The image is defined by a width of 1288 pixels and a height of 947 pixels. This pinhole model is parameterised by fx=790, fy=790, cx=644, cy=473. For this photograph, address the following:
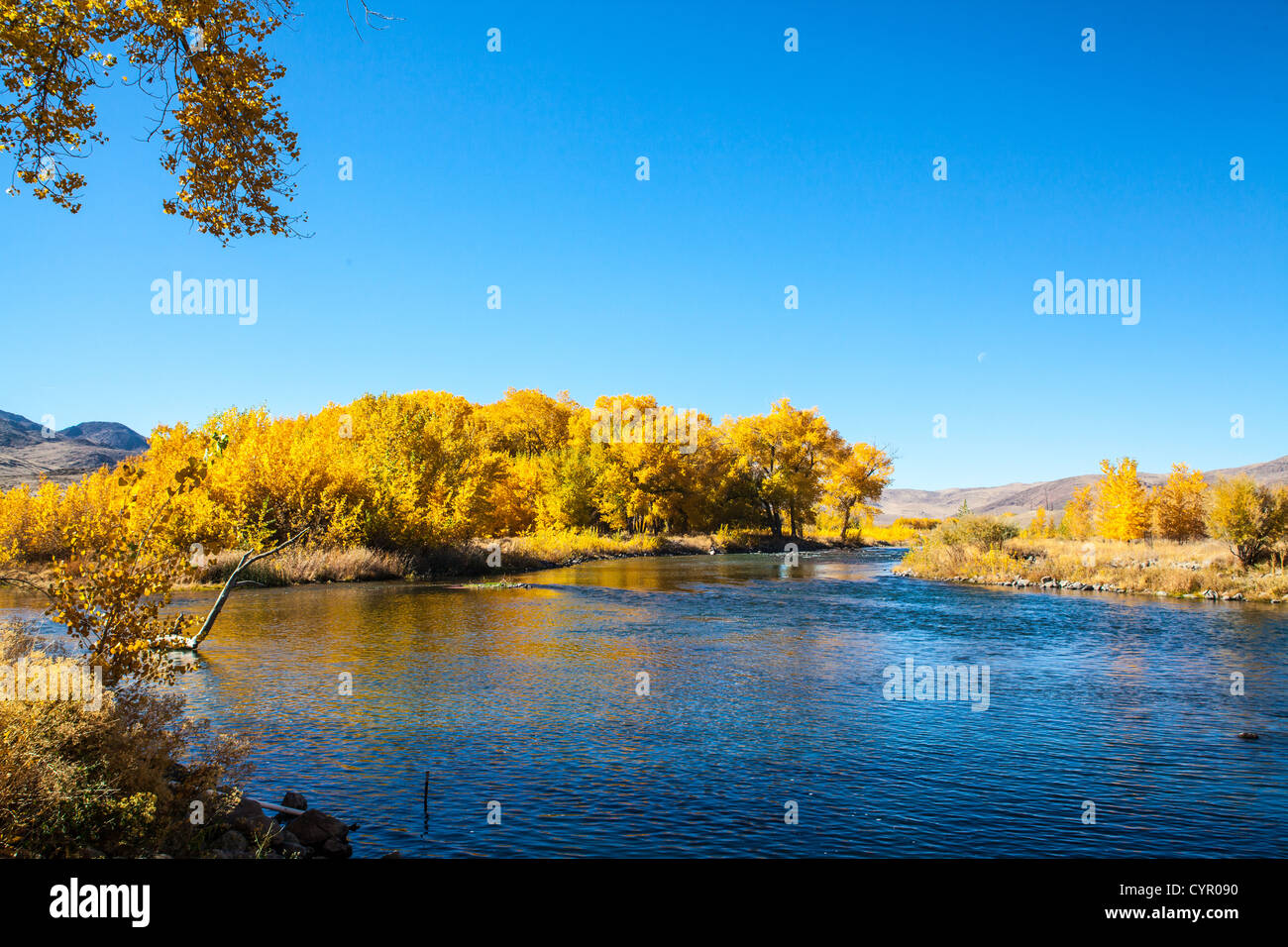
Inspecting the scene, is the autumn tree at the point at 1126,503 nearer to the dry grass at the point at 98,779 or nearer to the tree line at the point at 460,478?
the tree line at the point at 460,478

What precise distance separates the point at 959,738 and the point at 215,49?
574 inches

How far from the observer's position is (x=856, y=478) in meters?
84.3

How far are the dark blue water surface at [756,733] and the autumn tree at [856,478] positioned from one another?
5807 cm

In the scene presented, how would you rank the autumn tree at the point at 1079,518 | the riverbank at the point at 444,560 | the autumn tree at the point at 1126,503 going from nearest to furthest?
the riverbank at the point at 444,560 → the autumn tree at the point at 1126,503 → the autumn tree at the point at 1079,518

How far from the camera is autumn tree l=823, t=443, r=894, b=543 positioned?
3305 inches

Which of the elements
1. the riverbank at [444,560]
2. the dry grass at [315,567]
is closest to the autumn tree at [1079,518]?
the riverbank at [444,560]

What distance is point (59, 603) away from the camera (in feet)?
28.5

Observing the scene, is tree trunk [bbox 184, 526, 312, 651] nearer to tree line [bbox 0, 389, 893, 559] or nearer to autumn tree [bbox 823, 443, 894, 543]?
tree line [bbox 0, 389, 893, 559]

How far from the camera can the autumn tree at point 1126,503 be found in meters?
55.5

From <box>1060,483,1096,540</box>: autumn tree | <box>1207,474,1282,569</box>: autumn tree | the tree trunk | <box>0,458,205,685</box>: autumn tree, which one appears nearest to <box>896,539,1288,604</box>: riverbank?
<box>1207,474,1282,569</box>: autumn tree

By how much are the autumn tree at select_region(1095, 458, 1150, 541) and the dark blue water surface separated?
32666mm

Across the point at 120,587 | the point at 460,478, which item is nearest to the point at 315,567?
the point at 460,478
